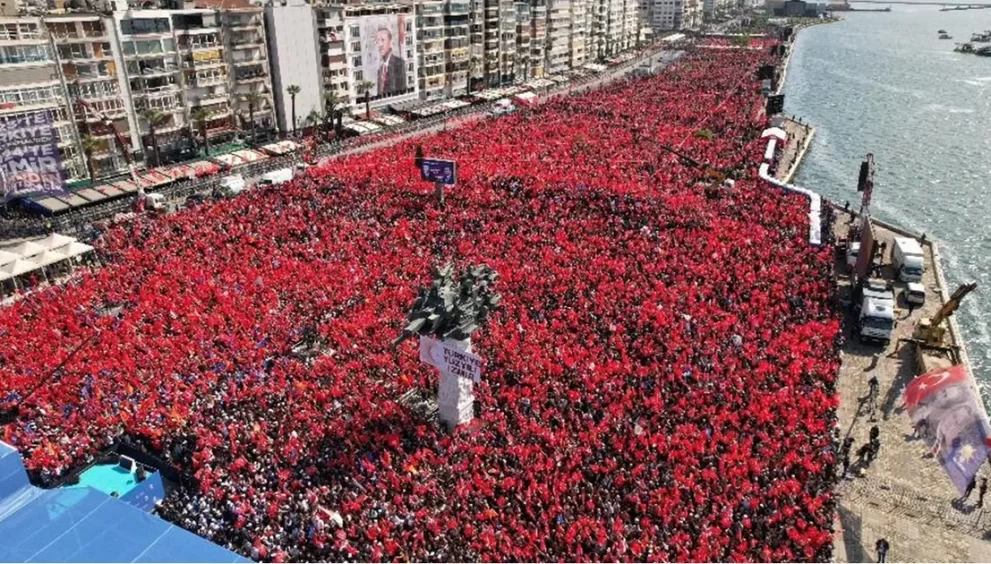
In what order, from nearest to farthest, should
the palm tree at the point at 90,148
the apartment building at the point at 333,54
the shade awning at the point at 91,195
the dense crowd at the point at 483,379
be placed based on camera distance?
the dense crowd at the point at 483,379 → the shade awning at the point at 91,195 → the palm tree at the point at 90,148 → the apartment building at the point at 333,54

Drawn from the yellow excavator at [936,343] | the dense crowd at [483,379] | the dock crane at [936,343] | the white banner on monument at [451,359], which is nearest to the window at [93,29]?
the dense crowd at [483,379]

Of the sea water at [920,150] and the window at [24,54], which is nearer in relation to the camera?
the window at [24,54]

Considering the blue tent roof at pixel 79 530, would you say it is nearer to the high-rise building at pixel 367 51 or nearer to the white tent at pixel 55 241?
the white tent at pixel 55 241

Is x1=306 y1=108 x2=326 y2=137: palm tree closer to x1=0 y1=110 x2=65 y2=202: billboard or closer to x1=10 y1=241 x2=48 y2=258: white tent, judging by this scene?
x1=0 y1=110 x2=65 y2=202: billboard

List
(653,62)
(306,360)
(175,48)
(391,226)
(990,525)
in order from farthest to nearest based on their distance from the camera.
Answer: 1. (653,62)
2. (175,48)
3. (391,226)
4. (306,360)
5. (990,525)

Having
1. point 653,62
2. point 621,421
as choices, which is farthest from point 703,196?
point 653,62

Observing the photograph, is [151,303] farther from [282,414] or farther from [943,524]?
[943,524]

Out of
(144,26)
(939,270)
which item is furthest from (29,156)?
(939,270)

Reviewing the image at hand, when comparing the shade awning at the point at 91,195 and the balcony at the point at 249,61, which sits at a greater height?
the balcony at the point at 249,61

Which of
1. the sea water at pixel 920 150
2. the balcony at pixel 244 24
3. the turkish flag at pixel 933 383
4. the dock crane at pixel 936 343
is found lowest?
the sea water at pixel 920 150

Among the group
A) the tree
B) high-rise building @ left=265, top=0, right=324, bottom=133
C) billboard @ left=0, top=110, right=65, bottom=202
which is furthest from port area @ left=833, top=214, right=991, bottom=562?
the tree
